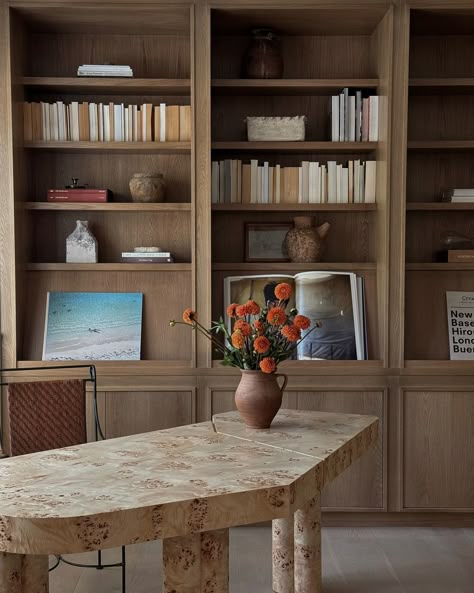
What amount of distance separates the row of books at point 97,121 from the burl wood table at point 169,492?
1890 millimetres

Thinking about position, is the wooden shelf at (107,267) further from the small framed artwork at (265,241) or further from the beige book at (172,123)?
the beige book at (172,123)

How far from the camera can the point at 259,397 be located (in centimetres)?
292

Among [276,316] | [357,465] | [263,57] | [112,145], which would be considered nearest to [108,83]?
[112,145]

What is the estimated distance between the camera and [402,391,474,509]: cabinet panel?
4066 mm

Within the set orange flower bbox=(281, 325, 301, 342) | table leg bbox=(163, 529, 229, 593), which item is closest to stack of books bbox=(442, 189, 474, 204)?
orange flower bbox=(281, 325, 301, 342)

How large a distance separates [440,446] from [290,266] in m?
1.28

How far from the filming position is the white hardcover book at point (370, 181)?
166 inches

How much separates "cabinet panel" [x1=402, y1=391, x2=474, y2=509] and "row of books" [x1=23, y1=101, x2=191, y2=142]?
1.96 metres

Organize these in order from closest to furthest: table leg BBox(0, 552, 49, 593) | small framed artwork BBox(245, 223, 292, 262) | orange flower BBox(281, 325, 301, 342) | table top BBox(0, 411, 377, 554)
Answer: table top BBox(0, 411, 377, 554)
table leg BBox(0, 552, 49, 593)
orange flower BBox(281, 325, 301, 342)
small framed artwork BBox(245, 223, 292, 262)

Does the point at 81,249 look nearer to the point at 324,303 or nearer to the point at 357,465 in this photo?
the point at 324,303

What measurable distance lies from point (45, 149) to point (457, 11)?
2.38 meters

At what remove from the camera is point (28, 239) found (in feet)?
14.0

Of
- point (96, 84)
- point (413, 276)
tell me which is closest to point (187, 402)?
point (413, 276)

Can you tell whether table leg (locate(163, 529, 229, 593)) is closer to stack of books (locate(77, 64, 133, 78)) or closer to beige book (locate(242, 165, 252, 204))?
beige book (locate(242, 165, 252, 204))
